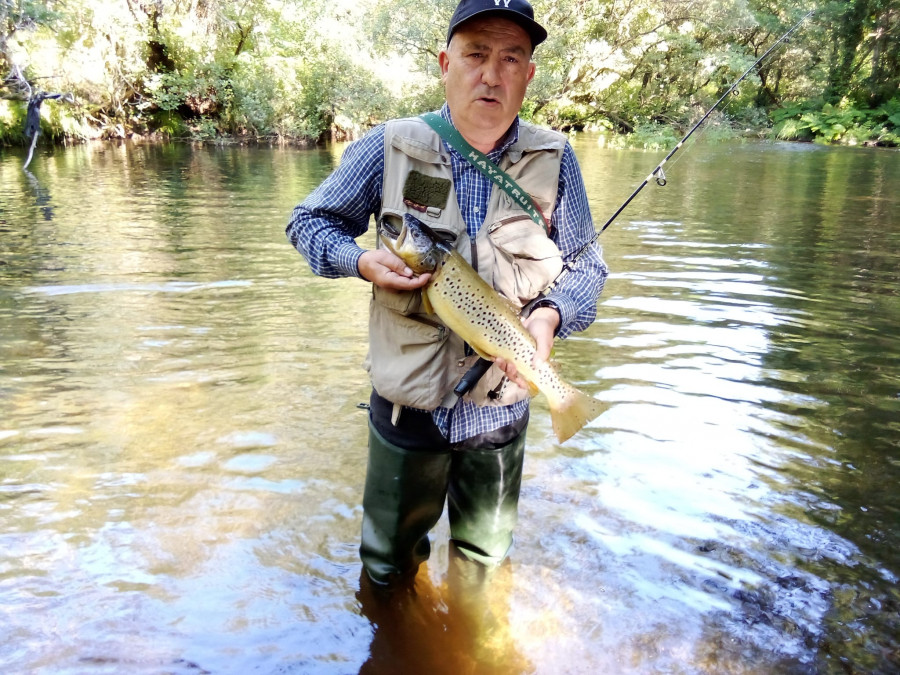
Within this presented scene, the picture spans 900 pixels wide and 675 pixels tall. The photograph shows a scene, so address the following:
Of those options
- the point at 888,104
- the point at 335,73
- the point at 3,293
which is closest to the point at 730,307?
the point at 3,293

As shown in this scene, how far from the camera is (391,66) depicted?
2825 centimetres

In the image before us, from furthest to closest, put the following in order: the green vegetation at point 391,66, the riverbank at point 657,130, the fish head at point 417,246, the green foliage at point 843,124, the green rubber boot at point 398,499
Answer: the green foliage at point 843,124 → the riverbank at point 657,130 → the green vegetation at point 391,66 → the green rubber boot at point 398,499 → the fish head at point 417,246

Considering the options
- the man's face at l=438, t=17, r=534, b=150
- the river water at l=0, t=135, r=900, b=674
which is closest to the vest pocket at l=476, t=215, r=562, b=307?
the man's face at l=438, t=17, r=534, b=150

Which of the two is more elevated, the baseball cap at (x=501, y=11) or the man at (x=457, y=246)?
the baseball cap at (x=501, y=11)

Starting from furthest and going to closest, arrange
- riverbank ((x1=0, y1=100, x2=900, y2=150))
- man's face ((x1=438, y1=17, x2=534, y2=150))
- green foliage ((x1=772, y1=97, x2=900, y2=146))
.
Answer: green foliage ((x1=772, y1=97, x2=900, y2=146)), riverbank ((x1=0, y1=100, x2=900, y2=150)), man's face ((x1=438, y1=17, x2=534, y2=150))

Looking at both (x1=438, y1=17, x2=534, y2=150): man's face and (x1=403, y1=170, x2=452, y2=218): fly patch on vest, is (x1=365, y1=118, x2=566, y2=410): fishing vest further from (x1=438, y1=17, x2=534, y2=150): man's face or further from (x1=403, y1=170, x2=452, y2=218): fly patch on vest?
(x1=438, y1=17, x2=534, y2=150): man's face

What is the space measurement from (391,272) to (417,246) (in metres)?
0.10

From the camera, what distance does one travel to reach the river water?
8.91 ft

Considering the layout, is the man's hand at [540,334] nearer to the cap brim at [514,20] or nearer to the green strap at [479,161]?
the green strap at [479,161]

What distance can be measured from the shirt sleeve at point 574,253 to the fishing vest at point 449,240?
0.18 ft

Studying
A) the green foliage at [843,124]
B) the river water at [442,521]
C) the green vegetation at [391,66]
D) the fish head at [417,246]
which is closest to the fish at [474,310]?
the fish head at [417,246]

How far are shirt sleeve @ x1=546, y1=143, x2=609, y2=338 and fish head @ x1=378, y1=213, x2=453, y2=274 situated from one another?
17.2 inches

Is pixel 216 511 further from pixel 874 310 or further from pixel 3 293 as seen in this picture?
pixel 874 310

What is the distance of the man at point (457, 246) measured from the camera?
2.11 meters
